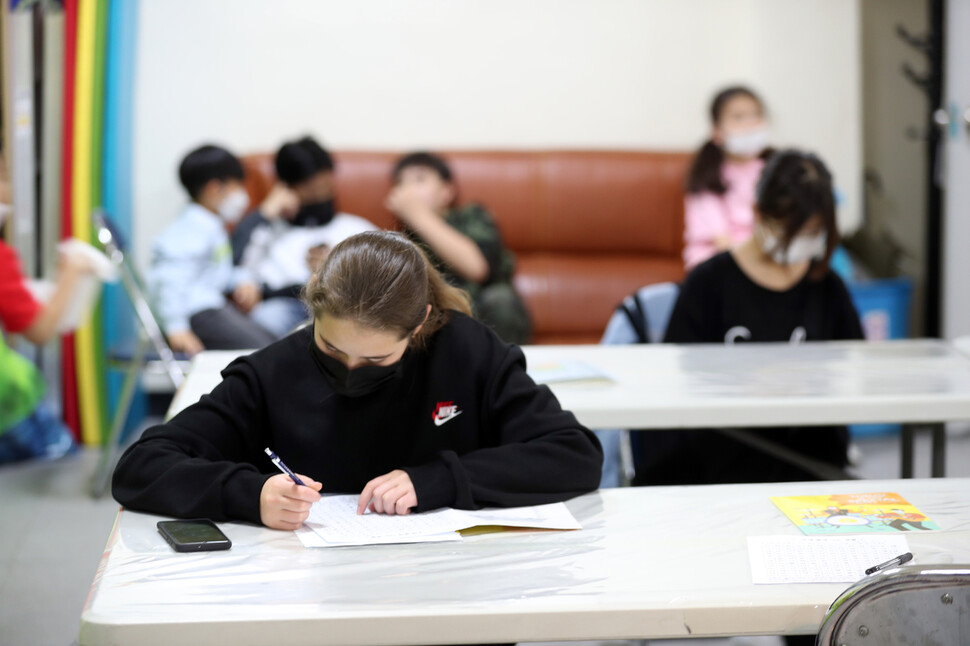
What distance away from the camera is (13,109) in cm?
379

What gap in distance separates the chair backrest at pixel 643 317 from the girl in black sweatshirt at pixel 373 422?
0.96 m

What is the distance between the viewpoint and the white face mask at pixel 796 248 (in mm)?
2438

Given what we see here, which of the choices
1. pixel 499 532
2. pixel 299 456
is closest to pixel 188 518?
pixel 299 456

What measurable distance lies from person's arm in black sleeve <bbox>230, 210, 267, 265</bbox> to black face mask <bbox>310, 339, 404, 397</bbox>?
2461 mm

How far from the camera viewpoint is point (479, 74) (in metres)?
4.40

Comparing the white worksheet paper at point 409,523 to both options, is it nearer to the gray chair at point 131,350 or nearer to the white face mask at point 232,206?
the gray chair at point 131,350

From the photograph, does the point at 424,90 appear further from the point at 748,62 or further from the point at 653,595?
the point at 653,595

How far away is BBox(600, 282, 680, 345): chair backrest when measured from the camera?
2.56m

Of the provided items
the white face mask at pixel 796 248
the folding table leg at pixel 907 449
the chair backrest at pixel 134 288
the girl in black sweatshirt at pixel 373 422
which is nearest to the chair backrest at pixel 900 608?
the girl in black sweatshirt at pixel 373 422

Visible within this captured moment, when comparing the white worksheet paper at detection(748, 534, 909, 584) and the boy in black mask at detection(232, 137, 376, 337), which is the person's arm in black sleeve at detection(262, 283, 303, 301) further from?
the white worksheet paper at detection(748, 534, 909, 584)

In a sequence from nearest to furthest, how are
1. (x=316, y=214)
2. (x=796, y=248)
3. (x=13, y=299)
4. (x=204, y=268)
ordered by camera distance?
(x=796, y=248)
(x=13, y=299)
(x=204, y=268)
(x=316, y=214)

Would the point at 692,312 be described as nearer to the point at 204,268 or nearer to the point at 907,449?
the point at 907,449

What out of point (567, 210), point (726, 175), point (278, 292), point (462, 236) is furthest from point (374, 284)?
point (726, 175)

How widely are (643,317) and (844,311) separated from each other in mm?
490
